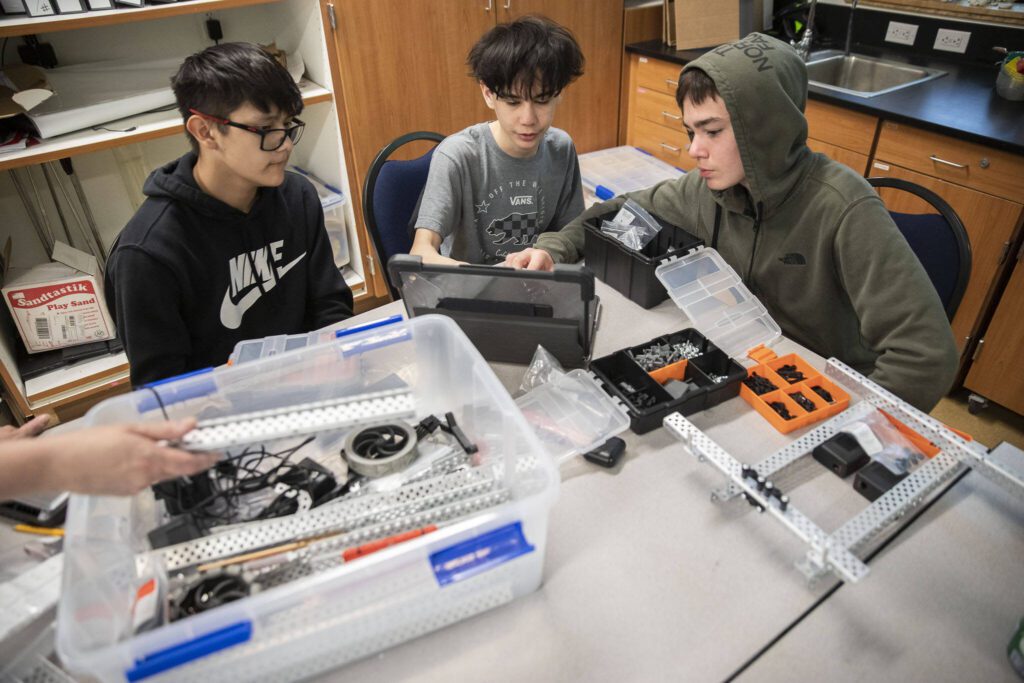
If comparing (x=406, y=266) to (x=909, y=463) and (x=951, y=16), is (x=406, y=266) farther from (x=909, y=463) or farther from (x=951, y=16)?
(x=951, y=16)

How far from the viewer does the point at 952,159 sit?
75.9 inches

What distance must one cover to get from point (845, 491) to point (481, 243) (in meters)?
1.13

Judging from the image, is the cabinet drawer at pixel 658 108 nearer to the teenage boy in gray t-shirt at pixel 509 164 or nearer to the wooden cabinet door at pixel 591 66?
the wooden cabinet door at pixel 591 66

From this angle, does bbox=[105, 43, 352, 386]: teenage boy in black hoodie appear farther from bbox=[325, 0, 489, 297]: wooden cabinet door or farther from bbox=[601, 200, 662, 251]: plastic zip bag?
bbox=[325, 0, 489, 297]: wooden cabinet door

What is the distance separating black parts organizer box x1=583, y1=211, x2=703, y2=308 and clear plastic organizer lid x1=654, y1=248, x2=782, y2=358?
0.12 feet

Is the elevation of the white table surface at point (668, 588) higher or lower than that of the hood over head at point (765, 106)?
lower

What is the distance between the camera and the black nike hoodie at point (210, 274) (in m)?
1.24

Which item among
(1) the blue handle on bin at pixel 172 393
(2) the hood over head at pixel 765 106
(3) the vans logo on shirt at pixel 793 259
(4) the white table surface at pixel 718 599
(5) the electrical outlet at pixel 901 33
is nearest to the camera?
(4) the white table surface at pixel 718 599

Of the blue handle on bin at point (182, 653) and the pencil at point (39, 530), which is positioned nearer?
the blue handle on bin at point (182, 653)

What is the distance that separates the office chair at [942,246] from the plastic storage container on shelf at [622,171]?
0.98m

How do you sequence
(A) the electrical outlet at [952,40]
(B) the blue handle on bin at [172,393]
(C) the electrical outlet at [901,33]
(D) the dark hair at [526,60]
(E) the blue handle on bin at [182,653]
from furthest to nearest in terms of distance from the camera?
(C) the electrical outlet at [901,33], (A) the electrical outlet at [952,40], (D) the dark hair at [526,60], (B) the blue handle on bin at [172,393], (E) the blue handle on bin at [182,653]

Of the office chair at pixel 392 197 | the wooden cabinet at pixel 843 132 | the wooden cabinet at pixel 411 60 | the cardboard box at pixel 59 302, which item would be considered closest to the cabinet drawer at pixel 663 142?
the wooden cabinet at pixel 411 60

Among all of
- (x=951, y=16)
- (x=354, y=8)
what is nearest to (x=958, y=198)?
(x=951, y=16)

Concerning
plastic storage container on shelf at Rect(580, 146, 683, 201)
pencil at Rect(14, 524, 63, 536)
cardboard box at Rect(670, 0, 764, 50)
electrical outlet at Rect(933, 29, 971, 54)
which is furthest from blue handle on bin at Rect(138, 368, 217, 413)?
electrical outlet at Rect(933, 29, 971, 54)
